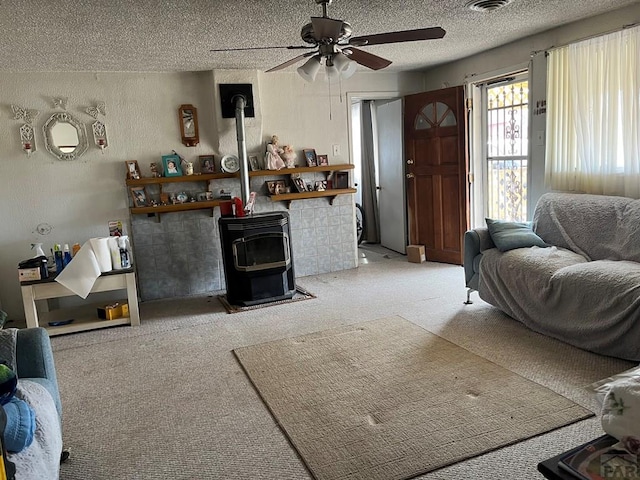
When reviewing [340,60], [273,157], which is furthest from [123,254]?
[340,60]

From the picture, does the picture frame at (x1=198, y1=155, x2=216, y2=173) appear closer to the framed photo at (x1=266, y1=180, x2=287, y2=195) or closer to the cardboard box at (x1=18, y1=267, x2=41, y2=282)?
the framed photo at (x1=266, y1=180, x2=287, y2=195)

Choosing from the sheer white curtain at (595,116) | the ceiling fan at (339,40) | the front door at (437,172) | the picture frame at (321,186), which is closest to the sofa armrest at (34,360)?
the ceiling fan at (339,40)

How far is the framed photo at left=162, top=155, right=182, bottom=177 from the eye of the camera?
4.82 metres

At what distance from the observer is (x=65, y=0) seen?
104 inches

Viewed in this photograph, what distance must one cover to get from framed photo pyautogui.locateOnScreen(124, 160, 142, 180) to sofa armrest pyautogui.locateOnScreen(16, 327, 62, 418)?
2.74 metres

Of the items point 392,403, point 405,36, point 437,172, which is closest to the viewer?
point 392,403

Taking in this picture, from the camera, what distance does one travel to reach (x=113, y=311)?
4.16m

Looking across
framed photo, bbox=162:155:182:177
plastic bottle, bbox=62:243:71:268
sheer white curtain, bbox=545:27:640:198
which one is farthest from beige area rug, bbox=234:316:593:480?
framed photo, bbox=162:155:182:177

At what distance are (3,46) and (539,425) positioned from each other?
402cm

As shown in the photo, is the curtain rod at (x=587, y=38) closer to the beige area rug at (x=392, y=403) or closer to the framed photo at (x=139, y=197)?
the beige area rug at (x=392, y=403)

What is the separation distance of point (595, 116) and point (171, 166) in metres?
3.64

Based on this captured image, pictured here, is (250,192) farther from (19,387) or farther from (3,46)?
(19,387)

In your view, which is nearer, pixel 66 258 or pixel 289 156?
pixel 66 258

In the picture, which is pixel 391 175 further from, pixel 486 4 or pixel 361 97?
pixel 486 4
